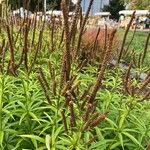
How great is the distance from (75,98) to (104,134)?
95 cm

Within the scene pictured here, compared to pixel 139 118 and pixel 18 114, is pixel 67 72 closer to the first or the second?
pixel 18 114

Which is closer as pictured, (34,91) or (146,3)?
(34,91)

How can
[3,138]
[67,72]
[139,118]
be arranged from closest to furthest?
[67,72], [3,138], [139,118]

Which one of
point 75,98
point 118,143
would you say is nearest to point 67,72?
point 75,98

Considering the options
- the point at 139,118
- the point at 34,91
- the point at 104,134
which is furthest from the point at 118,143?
the point at 34,91

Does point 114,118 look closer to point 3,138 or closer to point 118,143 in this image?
point 118,143

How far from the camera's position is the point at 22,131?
167 inches

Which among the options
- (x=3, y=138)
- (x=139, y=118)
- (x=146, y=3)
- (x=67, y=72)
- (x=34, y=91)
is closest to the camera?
(x=67, y=72)

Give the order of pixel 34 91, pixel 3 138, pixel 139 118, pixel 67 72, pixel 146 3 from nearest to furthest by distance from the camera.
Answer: pixel 67 72, pixel 3 138, pixel 139 118, pixel 34 91, pixel 146 3

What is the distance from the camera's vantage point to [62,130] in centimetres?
381

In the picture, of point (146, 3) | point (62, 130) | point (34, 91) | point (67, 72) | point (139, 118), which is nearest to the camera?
point (67, 72)

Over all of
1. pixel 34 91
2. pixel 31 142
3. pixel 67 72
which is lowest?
pixel 31 142

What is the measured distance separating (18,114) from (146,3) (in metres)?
40.6

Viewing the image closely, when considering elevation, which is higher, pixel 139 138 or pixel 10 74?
pixel 10 74
